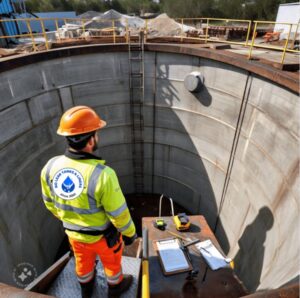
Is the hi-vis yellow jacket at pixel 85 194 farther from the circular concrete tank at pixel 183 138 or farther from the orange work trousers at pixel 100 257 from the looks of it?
the circular concrete tank at pixel 183 138

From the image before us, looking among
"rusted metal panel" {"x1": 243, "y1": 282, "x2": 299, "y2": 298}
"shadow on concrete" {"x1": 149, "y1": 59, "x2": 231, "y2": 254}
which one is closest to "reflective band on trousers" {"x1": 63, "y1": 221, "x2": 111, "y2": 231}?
"rusted metal panel" {"x1": 243, "y1": 282, "x2": 299, "y2": 298}

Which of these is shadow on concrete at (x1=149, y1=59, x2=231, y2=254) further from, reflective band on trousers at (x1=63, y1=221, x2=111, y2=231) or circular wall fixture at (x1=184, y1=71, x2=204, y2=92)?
reflective band on trousers at (x1=63, y1=221, x2=111, y2=231)

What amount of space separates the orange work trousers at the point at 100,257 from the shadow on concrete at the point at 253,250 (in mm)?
4084

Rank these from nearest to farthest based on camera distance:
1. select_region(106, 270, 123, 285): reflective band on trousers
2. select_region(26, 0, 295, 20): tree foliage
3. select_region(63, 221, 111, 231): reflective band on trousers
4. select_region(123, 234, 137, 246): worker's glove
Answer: select_region(63, 221, 111, 231): reflective band on trousers → select_region(123, 234, 137, 246): worker's glove → select_region(106, 270, 123, 285): reflective band on trousers → select_region(26, 0, 295, 20): tree foliage

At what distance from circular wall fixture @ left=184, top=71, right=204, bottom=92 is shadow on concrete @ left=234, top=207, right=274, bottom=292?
4124 mm

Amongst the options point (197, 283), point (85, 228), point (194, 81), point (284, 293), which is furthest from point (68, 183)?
point (194, 81)

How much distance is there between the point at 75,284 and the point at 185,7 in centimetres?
3771

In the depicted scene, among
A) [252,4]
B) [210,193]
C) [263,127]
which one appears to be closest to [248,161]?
[263,127]

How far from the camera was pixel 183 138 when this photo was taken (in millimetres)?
8609

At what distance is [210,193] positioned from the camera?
337 inches

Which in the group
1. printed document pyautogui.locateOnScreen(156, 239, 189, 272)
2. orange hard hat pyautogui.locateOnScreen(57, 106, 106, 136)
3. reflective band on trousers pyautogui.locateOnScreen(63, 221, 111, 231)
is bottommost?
printed document pyautogui.locateOnScreen(156, 239, 189, 272)

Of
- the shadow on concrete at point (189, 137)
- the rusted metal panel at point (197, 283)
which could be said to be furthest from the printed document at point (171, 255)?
the shadow on concrete at point (189, 137)

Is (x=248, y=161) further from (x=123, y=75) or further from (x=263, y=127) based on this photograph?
(x=123, y=75)

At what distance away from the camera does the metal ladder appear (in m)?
7.70
